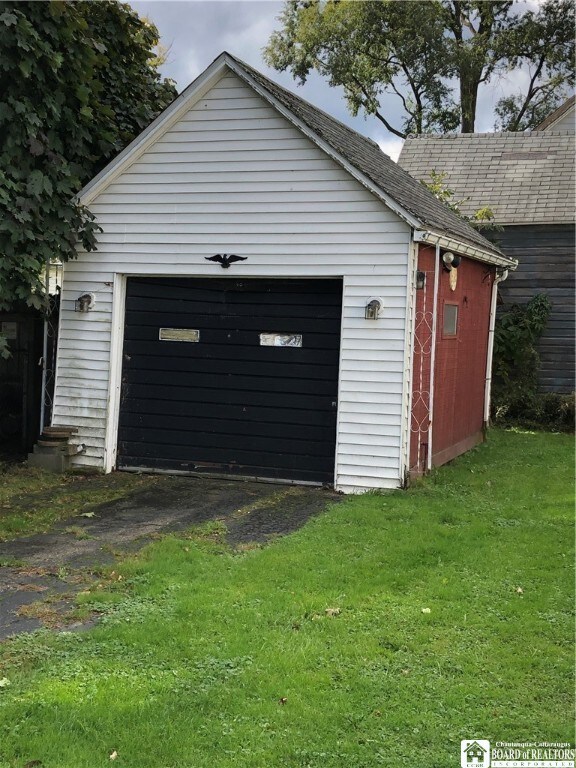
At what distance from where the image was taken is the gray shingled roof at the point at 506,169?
16.2 metres

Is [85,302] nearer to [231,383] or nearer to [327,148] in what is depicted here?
[231,383]

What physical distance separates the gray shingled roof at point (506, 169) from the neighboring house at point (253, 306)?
684cm

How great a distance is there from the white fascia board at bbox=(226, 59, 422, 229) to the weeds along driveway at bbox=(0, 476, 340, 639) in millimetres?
3155

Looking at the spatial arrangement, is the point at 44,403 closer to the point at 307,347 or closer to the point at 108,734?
the point at 307,347

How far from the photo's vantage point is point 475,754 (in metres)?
3.41

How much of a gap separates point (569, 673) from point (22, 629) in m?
3.08

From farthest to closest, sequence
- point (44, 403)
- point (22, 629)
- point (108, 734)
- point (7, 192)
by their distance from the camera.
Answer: point (44, 403), point (7, 192), point (22, 629), point (108, 734)

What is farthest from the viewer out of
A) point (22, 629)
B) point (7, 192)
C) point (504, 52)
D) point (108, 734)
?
point (504, 52)

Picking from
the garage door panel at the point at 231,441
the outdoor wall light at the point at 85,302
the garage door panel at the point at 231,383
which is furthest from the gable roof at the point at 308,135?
the garage door panel at the point at 231,441

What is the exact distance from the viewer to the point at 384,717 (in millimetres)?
Answer: 3668

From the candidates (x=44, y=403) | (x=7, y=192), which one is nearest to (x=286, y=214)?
(x=7, y=192)

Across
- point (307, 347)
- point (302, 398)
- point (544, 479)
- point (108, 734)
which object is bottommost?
point (108, 734)

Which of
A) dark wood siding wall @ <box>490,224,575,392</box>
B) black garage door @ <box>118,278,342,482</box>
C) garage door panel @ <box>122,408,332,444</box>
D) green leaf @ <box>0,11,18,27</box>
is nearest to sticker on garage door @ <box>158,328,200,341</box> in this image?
black garage door @ <box>118,278,342,482</box>

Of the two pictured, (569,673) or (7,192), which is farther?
(7,192)
